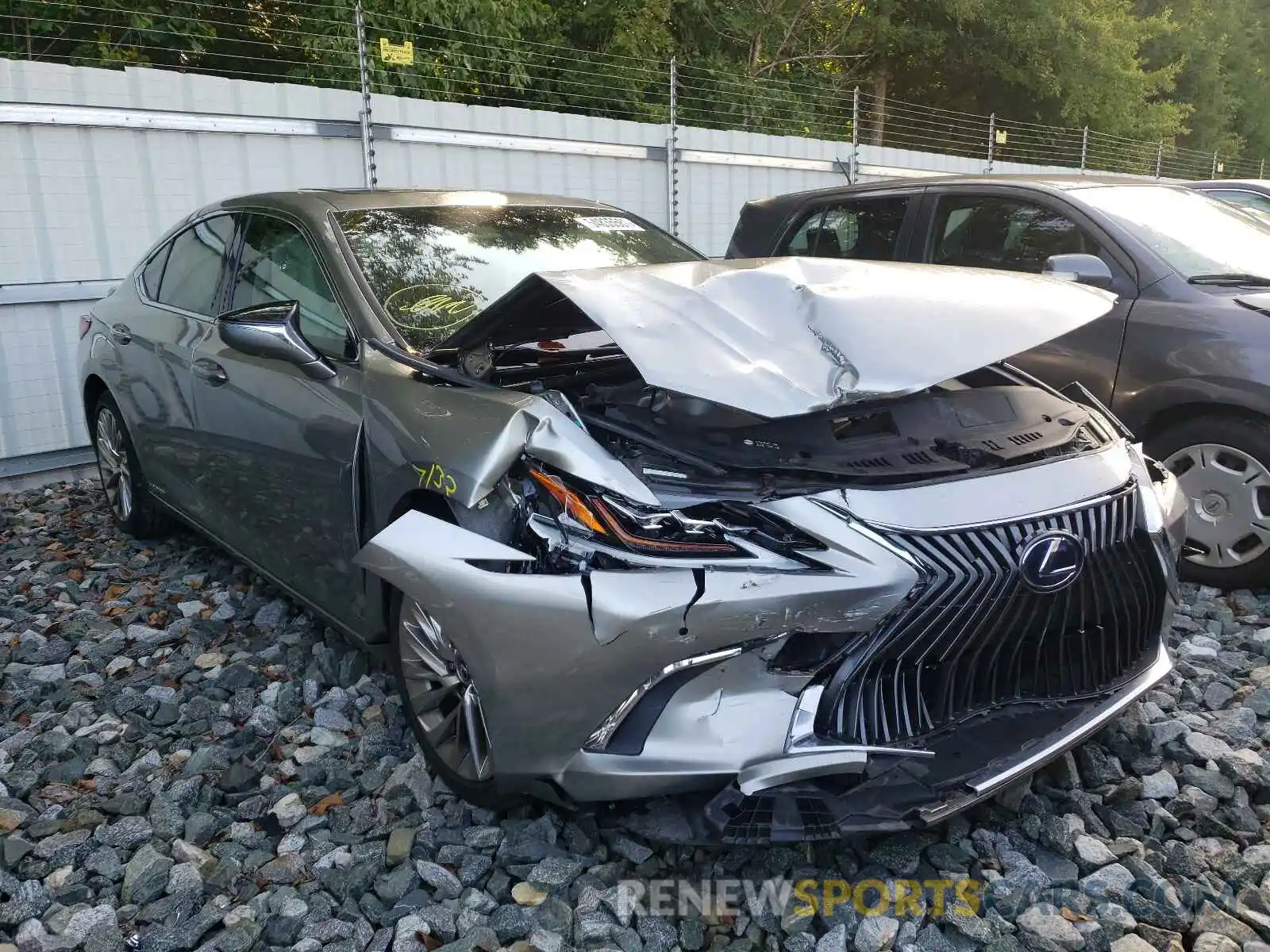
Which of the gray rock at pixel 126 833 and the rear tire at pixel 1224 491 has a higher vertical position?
the rear tire at pixel 1224 491

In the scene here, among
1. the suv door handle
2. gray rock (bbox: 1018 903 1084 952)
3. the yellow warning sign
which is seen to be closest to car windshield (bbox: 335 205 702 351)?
the suv door handle

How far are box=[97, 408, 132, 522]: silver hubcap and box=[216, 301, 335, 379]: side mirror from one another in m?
2.02

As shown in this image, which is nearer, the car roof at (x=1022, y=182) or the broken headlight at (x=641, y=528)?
the broken headlight at (x=641, y=528)

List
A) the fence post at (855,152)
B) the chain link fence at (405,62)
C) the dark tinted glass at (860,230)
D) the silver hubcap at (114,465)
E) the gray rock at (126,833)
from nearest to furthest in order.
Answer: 1. the gray rock at (126,833)
2. the silver hubcap at (114,465)
3. the dark tinted glass at (860,230)
4. the chain link fence at (405,62)
5. the fence post at (855,152)

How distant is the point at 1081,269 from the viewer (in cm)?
421

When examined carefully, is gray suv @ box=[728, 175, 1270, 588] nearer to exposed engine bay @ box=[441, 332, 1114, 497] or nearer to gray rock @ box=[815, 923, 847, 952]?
exposed engine bay @ box=[441, 332, 1114, 497]

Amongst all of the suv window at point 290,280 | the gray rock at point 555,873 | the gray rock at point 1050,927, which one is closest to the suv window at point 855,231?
the suv window at point 290,280

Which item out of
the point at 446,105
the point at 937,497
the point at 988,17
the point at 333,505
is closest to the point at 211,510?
the point at 333,505

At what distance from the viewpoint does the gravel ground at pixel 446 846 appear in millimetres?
2178

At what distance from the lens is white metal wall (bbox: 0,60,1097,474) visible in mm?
5742

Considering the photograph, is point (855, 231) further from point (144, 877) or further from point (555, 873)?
point (144, 877)

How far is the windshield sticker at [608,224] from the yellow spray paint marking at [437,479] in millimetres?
1605

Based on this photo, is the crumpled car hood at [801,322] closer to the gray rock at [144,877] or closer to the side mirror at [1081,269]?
the side mirror at [1081,269]

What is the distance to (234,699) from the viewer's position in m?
3.30
